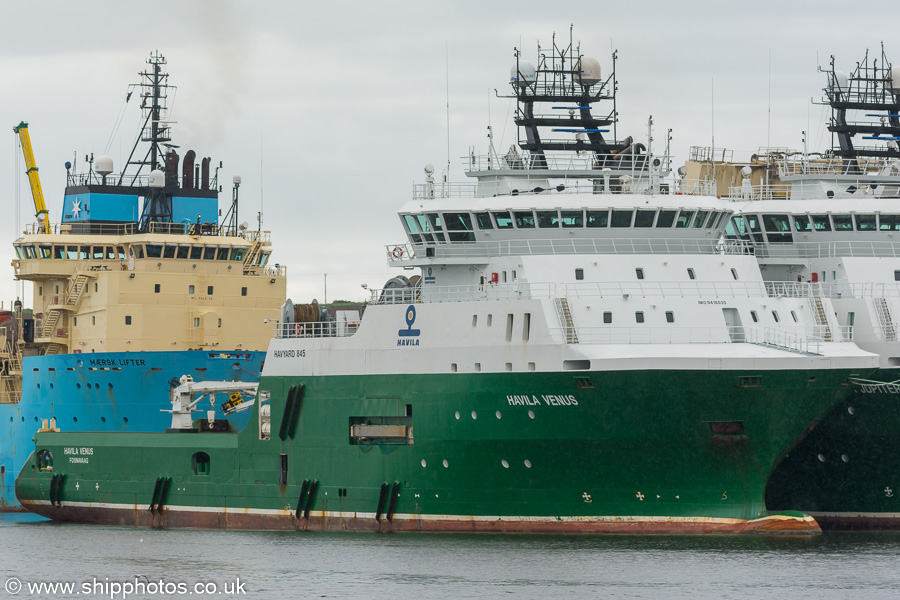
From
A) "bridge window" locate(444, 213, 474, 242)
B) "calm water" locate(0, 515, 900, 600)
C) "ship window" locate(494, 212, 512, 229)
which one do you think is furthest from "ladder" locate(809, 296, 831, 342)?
"bridge window" locate(444, 213, 474, 242)

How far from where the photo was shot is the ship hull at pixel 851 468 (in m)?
41.8

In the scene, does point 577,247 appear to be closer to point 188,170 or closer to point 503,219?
point 503,219

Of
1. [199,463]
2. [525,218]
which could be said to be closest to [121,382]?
[199,463]

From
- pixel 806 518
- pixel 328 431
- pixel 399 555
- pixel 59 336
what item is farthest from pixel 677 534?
pixel 59 336

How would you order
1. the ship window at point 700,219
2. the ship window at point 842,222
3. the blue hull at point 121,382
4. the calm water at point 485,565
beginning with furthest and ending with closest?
the blue hull at point 121,382, the ship window at point 842,222, the ship window at point 700,219, the calm water at point 485,565

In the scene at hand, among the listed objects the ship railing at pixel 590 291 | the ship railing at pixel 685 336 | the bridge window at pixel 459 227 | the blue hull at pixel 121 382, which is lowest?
the blue hull at pixel 121 382

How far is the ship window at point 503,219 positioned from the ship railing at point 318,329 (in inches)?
171

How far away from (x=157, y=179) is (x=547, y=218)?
2004 cm

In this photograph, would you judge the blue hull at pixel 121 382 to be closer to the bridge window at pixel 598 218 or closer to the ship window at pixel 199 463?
the ship window at pixel 199 463

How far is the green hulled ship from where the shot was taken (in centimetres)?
3925

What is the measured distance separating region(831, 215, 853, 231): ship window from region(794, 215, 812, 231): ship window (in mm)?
633

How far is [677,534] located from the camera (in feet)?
130

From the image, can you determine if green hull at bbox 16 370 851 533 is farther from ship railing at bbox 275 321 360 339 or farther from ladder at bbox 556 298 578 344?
ship railing at bbox 275 321 360 339

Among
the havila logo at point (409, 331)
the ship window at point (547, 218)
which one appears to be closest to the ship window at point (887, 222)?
the ship window at point (547, 218)
